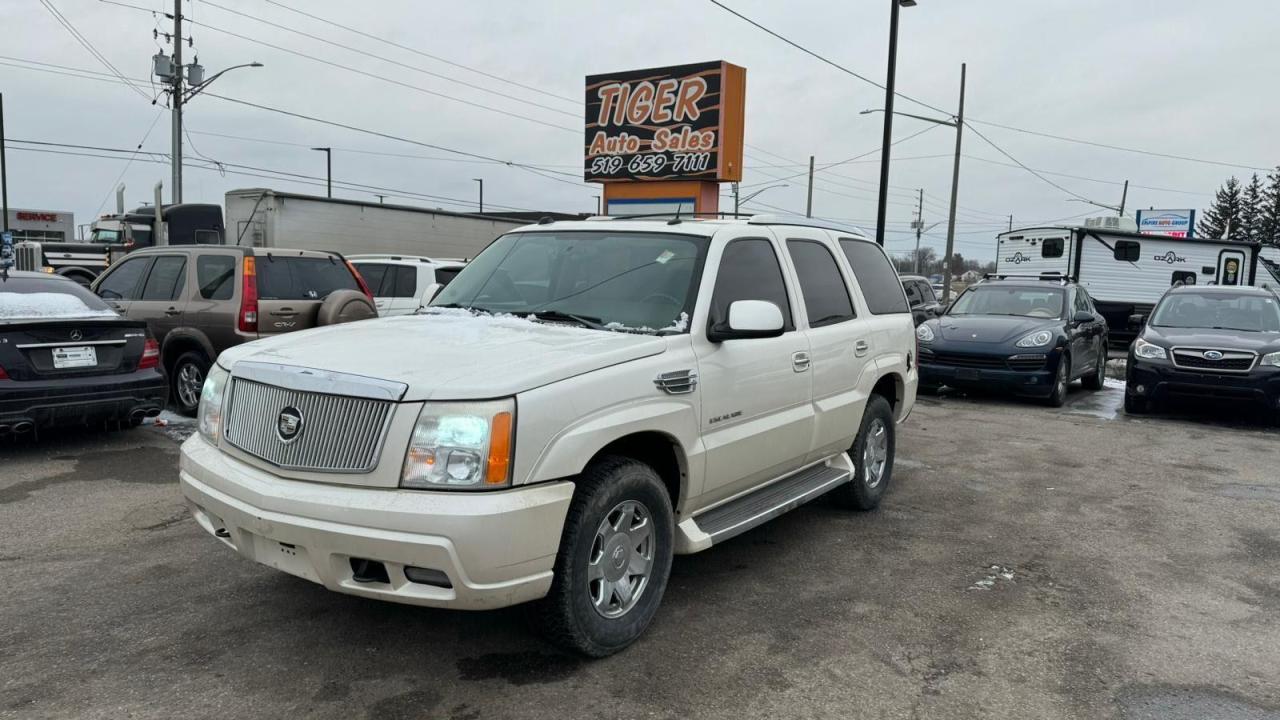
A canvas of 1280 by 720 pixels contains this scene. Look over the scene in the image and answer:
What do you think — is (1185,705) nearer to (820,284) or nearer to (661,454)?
(661,454)

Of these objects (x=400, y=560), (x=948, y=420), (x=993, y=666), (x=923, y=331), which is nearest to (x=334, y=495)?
(x=400, y=560)

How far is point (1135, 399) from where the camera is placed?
10445 mm

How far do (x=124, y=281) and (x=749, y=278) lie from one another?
7696mm

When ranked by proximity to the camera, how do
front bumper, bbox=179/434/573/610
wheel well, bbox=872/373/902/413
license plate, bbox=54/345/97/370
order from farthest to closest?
1. license plate, bbox=54/345/97/370
2. wheel well, bbox=872/373/902/413
3. front bumper, bbox=179/434/573/610

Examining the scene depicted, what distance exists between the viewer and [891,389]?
6348 mm

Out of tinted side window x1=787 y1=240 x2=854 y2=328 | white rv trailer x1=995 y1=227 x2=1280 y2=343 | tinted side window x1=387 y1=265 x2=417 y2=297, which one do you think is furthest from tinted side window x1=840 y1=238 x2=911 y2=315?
white rv trailer x1=995 y1=227 x2=1280 y2=343

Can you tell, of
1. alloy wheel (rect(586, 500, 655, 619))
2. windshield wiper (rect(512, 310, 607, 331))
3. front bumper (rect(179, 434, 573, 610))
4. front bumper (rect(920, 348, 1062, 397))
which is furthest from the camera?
front bumper (rect(920, 348, 1062, 397))

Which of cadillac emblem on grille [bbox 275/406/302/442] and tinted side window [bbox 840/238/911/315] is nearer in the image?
cadillac emblem on grille [bbox 275/406/302/442]

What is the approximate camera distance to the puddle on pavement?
11.0ft

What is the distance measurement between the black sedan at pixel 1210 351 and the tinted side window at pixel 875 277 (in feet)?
17.1

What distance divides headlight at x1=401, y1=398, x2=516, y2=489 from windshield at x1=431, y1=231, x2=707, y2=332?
111 cm

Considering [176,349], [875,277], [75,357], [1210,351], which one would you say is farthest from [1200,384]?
[75,357]

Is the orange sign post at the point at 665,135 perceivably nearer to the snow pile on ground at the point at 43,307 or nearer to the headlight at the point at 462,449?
the snow pile on ground at the point at 43,307

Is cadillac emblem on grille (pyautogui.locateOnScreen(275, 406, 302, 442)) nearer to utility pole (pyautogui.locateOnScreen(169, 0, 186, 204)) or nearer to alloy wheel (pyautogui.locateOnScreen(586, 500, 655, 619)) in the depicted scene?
alloy wheel (pyautogui.locateOnScreen(586, 500, 655, 619))
